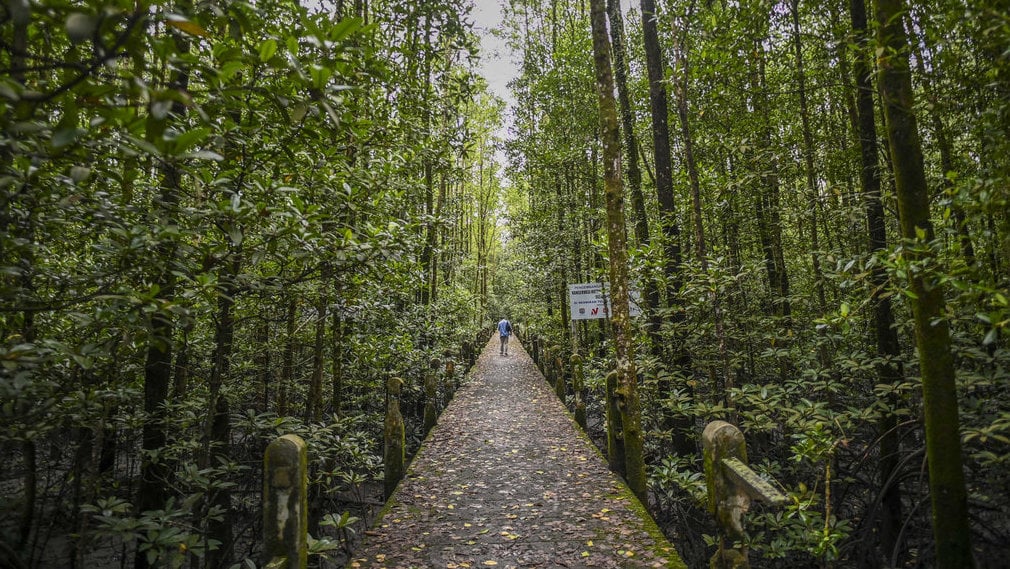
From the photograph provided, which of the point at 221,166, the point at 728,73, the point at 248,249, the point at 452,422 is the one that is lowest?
the point at 452,422

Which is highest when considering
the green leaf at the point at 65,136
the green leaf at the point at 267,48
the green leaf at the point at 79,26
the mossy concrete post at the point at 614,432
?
the green leaf at the point at 267,48

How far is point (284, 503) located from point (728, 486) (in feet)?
11.1

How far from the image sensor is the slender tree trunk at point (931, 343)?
3.06 m

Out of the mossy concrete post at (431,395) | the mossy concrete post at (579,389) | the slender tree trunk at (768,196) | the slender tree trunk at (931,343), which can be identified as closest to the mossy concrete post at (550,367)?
the mossy concrete post at (579,389)

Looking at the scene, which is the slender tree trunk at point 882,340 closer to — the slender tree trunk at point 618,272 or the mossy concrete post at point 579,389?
the slender tree trunk at point 618,272

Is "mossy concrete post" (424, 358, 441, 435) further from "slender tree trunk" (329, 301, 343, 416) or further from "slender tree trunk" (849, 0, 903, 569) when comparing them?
"slender tree trunk" (849, 0, 903, 569)

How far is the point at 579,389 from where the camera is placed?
10047 millimetres

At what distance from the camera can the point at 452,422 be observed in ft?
33.9

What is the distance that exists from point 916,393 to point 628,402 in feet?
10.6

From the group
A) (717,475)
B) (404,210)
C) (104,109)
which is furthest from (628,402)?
(104,109)

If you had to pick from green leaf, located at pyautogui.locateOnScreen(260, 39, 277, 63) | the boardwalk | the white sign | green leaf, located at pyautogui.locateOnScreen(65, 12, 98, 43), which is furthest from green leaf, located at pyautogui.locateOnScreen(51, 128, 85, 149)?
the white sign

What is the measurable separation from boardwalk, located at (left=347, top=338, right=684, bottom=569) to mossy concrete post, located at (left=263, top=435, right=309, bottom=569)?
4.86ft

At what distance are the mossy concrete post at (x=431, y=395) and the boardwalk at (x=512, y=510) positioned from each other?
0.25m

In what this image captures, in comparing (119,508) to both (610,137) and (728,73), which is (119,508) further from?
(728,73)
